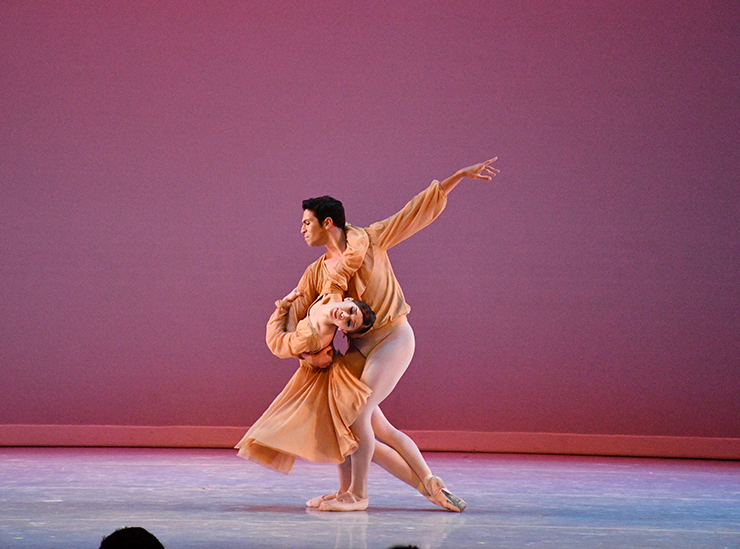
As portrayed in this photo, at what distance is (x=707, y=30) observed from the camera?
5.93 m

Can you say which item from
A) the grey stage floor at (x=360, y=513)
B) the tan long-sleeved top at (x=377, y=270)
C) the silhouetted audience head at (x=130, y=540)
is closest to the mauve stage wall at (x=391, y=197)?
the grey stage floor at (x=360, y=513)

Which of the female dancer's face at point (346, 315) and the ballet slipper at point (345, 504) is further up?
the female dancer's face at point (346, 315)

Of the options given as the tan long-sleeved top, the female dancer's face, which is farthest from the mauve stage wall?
the female dancer's face

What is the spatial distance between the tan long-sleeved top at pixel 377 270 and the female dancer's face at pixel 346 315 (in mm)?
151

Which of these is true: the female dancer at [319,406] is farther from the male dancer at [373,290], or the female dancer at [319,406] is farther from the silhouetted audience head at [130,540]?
the silhouetted audience head at [130,540]

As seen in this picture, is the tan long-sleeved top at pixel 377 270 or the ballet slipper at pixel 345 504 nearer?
the ballet slipper at pixel 345 504

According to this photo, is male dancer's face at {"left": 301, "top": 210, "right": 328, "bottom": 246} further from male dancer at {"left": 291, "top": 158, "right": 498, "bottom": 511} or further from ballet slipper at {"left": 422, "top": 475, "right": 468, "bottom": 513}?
ballet slipper at {"left": 422, "top": 475, "right": 468, "bottom": 513}

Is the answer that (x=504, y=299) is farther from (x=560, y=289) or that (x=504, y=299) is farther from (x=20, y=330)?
(x=20, y=330)

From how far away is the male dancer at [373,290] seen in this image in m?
3.55

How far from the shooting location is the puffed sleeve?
358 centimetres

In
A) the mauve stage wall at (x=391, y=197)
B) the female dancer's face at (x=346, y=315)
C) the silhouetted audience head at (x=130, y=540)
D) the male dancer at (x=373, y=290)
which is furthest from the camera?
the mauve stage wall at (x=391, y=197)

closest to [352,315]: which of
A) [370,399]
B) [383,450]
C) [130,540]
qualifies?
[370,399]

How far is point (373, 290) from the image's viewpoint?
12.0 feet

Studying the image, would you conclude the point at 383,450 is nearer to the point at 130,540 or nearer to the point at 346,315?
the point at 346,315
